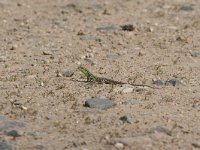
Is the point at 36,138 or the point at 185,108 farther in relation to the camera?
the point at 185,108

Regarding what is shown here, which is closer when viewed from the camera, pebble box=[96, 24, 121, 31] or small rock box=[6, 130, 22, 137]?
small rock box=[6, 130, 22, 137]

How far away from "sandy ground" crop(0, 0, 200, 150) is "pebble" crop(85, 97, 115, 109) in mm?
63

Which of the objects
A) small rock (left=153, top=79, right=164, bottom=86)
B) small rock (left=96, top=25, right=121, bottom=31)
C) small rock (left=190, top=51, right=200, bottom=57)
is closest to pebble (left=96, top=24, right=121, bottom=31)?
small rock (left=96, top=25, right=121, bottom=31)

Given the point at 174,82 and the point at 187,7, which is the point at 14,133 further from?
the point at 187,7

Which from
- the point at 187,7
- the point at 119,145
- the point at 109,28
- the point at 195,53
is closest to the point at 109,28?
the point at 109,28

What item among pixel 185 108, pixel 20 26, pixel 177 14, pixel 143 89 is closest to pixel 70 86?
pixel 143 89

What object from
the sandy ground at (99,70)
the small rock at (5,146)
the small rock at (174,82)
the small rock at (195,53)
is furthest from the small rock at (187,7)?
the small rock at (5,146)

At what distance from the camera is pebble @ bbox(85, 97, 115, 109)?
6.15m

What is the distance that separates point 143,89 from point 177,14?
3.71m

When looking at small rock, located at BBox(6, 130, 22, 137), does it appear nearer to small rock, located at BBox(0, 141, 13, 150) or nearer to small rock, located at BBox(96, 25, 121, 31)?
small rock, located at BBox(0, 141, 13, 150)

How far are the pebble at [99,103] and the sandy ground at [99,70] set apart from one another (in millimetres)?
63

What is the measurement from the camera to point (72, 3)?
35.2 ft

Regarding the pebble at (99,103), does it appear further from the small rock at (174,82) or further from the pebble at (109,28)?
the pebble at (109,28)

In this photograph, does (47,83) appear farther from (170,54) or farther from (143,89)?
(170,54)
